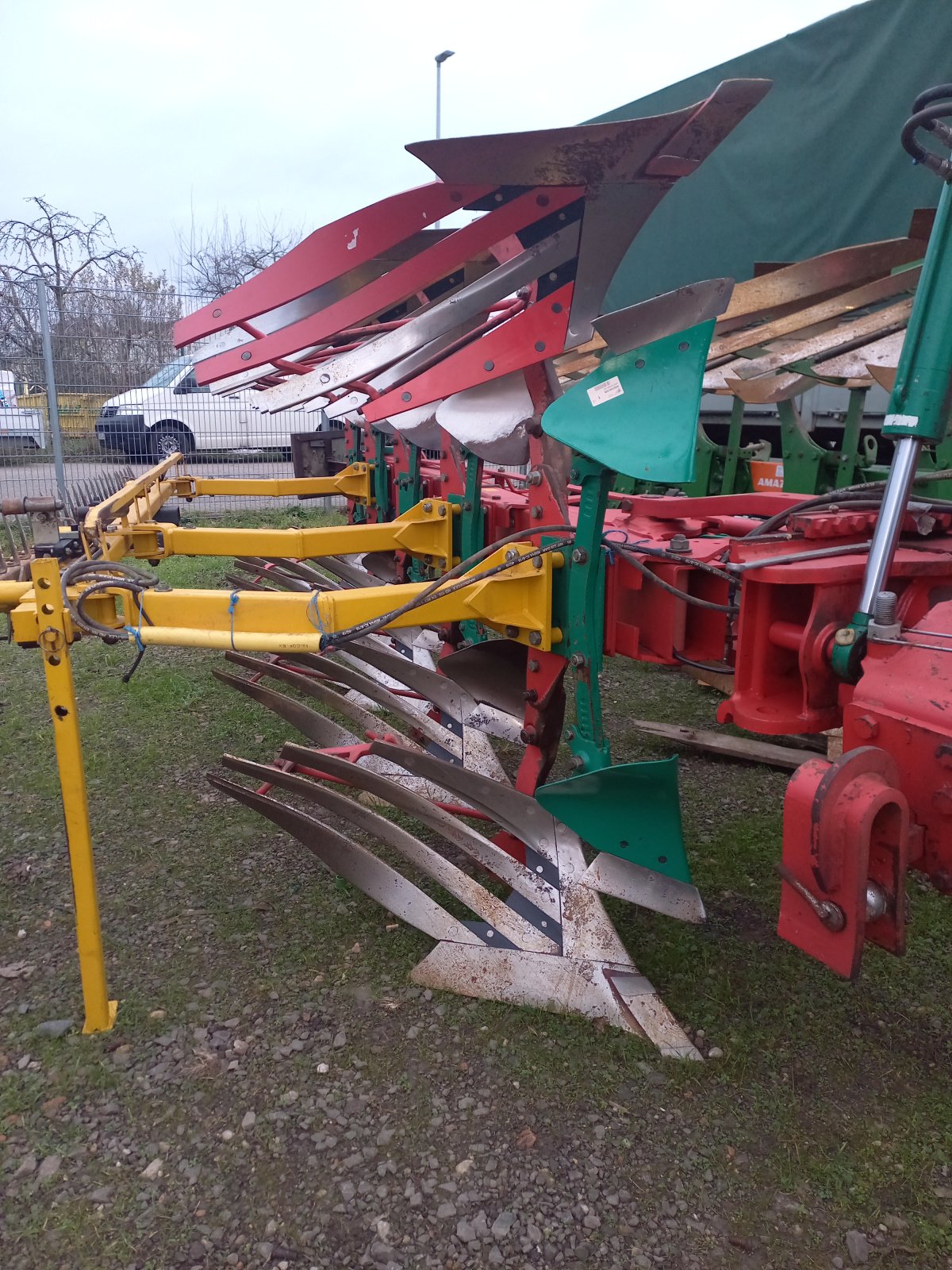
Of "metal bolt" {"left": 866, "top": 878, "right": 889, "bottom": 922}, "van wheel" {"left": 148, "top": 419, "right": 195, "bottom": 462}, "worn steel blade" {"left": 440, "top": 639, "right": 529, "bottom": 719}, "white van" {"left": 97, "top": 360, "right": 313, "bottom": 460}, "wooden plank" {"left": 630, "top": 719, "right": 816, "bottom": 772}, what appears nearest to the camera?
"metal bolt" {"left": 866, "top": 878, "right": 889, "bottom": 922}

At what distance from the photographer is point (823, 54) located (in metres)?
6.40

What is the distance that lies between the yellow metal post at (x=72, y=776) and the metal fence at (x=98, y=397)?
7.22 m

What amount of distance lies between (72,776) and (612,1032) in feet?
4.70

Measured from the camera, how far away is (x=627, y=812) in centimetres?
229

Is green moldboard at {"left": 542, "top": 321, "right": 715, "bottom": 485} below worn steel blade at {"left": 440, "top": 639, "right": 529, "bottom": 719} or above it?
above

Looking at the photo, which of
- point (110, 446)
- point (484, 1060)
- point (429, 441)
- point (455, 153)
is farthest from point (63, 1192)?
point (110, 446)

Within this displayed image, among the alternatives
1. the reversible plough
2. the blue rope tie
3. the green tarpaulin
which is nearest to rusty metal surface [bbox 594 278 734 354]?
the reversible plough

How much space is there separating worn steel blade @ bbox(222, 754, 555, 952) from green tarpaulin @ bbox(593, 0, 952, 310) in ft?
17.8

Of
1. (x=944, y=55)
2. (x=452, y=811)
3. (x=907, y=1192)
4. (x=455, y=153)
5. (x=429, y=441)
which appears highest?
(x=944, y=55)

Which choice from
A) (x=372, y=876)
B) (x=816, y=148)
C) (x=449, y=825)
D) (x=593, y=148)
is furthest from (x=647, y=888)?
(x=816, y=148)

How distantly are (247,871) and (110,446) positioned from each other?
8.17 metres

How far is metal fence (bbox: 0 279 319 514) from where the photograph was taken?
9211 millimetres

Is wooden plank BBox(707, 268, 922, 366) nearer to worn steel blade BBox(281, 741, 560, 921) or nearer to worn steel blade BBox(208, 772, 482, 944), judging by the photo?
worn steel blade BBox(281, 741, 560, 921)

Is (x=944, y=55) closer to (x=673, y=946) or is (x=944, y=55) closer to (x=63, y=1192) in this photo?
(x=673, y=946)
